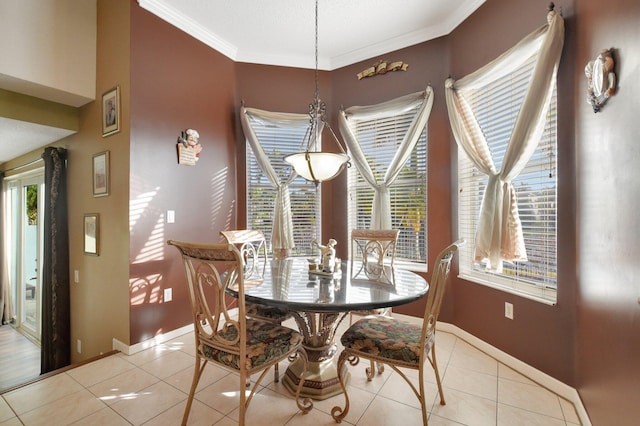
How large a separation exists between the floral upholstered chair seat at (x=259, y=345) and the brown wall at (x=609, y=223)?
149 centimetres

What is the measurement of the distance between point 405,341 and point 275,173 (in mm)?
2445

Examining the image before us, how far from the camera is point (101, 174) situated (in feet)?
8.75

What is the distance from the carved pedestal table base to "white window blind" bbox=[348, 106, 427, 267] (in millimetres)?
1513

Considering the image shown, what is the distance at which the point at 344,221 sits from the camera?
3510mm

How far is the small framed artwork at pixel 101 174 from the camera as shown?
2604mm

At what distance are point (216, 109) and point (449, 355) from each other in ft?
11.2

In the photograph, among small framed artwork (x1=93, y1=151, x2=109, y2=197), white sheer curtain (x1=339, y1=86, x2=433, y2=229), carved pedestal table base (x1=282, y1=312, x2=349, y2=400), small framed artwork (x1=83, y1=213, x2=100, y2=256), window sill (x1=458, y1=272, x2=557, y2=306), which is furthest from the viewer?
white sheer curtain (x1=339, y1=86, x2=433, y2=229)

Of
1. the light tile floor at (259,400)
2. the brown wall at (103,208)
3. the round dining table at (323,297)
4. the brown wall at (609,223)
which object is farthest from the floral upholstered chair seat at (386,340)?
the brown wall at (103,208)

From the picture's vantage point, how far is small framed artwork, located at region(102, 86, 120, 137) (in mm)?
2510

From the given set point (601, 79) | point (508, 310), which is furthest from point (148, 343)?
point (601, 79)

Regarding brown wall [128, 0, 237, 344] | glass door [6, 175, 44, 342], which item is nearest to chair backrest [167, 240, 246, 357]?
brown wall [128, 0, 237, 344]

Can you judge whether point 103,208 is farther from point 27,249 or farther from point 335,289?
point 27,249

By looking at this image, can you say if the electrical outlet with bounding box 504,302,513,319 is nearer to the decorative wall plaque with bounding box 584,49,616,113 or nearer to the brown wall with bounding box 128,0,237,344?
the decorative wall plaque with bounding box 584,49,616,113

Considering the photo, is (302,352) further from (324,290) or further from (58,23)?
(58,23)
